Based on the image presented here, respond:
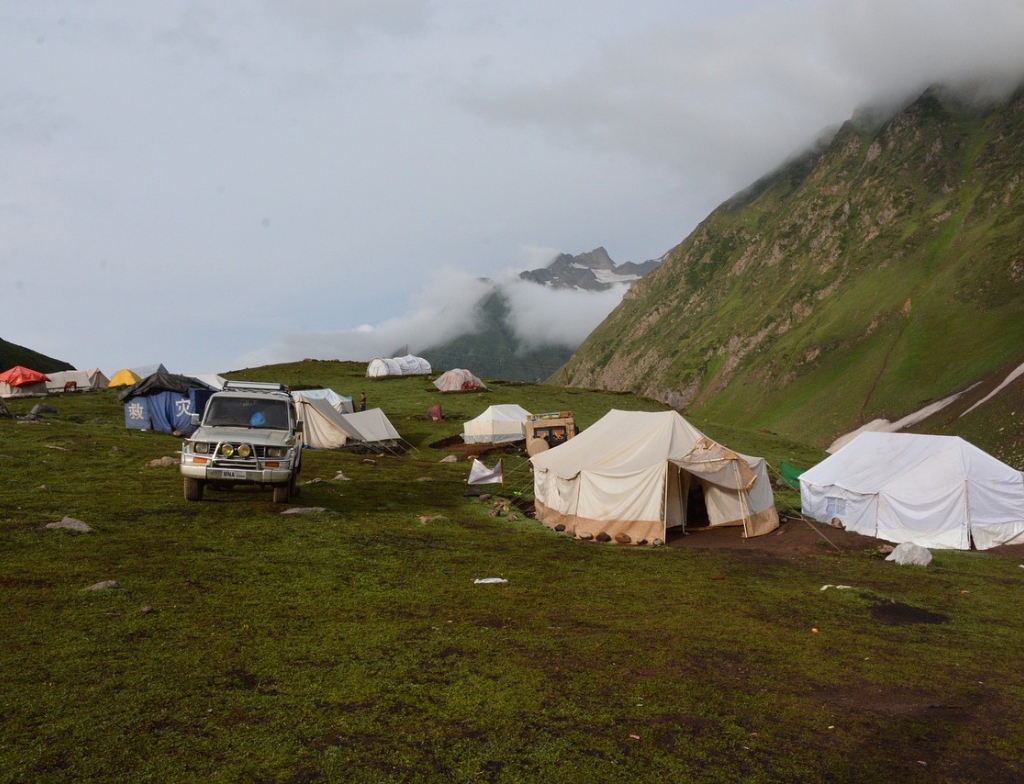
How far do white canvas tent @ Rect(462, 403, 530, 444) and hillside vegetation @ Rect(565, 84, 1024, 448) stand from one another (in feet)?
146

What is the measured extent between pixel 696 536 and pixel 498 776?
17704 mm

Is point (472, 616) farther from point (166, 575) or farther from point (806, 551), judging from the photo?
point (806, 551)

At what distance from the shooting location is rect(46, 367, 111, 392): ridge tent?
65.4 m

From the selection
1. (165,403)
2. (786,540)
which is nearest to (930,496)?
(786,540)

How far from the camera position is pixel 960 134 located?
13238 cm

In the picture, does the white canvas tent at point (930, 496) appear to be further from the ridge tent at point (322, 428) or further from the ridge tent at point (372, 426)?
the ridge tent at point (322, 428)

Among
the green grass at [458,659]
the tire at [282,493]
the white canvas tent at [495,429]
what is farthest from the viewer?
the white canvas tent at [495,429]

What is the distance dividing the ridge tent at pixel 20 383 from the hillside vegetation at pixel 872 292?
82.7m

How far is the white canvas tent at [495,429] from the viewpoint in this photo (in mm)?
48000

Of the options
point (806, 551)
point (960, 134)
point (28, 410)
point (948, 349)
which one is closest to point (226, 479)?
point (806, 551)

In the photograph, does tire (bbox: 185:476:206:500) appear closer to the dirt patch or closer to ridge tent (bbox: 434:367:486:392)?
the dirt patch

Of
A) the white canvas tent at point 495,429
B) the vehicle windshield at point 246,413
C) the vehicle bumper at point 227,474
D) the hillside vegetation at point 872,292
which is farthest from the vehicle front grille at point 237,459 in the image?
the hillside vegetation at point 872,292

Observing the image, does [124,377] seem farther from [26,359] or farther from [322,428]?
Answer: [26,359]

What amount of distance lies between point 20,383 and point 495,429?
4162cm
